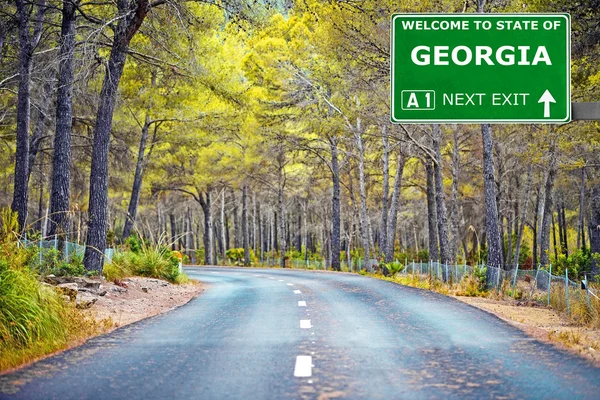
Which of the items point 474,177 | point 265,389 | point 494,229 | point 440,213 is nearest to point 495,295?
point 494,229

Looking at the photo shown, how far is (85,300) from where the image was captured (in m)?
16.0

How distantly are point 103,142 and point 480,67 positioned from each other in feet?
38.4

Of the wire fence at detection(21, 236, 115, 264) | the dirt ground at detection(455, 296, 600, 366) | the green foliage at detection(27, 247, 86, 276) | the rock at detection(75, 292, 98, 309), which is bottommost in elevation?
the dirt ground at detection(455, 296, 600, 366)

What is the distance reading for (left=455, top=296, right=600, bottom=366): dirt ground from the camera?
10.7m

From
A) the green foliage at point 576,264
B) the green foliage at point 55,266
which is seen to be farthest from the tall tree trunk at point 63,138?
the green foliage at point 576,264

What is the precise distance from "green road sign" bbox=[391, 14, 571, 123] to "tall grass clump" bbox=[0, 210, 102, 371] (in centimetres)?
612

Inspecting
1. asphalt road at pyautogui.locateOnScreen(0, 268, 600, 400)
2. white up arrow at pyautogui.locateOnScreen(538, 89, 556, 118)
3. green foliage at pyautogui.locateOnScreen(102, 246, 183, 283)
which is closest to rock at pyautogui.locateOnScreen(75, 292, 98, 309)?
asphalt road at pyautogui.locateOnScreen(0, 268, 600, 400)

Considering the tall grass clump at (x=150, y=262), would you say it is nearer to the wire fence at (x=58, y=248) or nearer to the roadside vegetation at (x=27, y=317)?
the wire fence at (x=58, y=248)

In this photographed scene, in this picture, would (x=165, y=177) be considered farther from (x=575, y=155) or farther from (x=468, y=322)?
(x=468, y=322)

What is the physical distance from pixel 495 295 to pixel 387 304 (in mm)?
5899

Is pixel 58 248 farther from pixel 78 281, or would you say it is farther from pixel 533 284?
pixel 533 284

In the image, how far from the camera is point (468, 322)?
13773 millimetres

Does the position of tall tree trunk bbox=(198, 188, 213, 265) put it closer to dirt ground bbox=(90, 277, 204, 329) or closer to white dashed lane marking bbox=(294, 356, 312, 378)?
dirt ground bbox=(90, 277, 204, 329)

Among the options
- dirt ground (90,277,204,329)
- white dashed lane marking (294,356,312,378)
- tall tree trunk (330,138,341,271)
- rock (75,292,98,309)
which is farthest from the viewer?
tall tree trunk (330,138,341,271)
